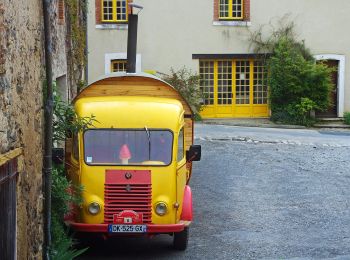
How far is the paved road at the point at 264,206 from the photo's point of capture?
429 inches

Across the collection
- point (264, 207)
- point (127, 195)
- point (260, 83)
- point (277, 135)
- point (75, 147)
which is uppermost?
point (260, 83)

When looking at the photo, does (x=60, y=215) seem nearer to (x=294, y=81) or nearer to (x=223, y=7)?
(x=294, y=81)

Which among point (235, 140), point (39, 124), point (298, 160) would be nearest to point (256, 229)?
point (39, 124)

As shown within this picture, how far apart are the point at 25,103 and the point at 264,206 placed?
7342 mm

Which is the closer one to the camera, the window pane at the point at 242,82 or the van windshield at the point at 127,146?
the van windshield at the point at 127,146

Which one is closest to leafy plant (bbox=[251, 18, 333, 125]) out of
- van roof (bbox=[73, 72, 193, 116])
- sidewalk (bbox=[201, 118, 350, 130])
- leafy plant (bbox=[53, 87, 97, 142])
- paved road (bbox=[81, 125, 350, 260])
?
sidewalk (bbox=[201, 118, 350, 130])

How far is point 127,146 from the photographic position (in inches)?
411

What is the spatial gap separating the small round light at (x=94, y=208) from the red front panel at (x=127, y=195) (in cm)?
11

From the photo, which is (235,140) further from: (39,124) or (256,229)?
(39,124)

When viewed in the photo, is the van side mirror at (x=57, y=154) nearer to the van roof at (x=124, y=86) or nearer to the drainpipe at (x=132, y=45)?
the van roof at (x=124, y=86)

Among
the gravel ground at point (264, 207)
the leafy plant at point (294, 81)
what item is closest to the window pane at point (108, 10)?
the leafy plant at point (294, 81)

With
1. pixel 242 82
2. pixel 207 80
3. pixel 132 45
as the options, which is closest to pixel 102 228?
pixel 132 45

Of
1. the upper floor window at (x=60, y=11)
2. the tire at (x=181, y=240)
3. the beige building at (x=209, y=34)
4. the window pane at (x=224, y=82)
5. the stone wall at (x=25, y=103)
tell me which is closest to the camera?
the stone wall at (x=25, y=103)

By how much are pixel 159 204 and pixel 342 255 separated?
9.00 feet
